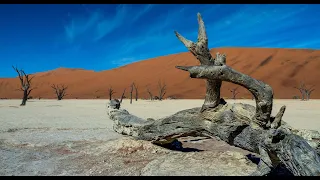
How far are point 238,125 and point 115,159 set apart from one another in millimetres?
2628

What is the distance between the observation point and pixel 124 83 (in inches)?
3506

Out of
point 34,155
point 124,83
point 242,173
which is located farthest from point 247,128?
point 124,83

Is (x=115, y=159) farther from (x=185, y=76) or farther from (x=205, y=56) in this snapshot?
(x=185, y=76)

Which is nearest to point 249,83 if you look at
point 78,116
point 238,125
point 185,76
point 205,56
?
point 238,125

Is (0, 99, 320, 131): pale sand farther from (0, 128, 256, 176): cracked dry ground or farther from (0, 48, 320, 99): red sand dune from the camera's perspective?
(0, 48, 320, 99): red sand dune

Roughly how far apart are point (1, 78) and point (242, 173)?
12867 centimetres

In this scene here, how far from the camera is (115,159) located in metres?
6.82

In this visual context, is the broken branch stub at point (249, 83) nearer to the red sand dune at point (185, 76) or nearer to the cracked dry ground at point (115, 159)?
the cracked dry ground at point (115, 159)

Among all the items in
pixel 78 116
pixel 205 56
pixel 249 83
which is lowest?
pixel 78 116

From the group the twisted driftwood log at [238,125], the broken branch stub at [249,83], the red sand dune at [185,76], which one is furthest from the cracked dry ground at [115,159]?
the red sand dune at [185,76]

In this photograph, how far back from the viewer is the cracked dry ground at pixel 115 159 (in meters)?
5.95

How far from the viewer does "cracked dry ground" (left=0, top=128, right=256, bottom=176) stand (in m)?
5.95

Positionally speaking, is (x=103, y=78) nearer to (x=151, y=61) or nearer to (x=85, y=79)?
(x=85, y=79)

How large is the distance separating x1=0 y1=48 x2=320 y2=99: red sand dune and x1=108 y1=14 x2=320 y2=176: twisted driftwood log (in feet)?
187
